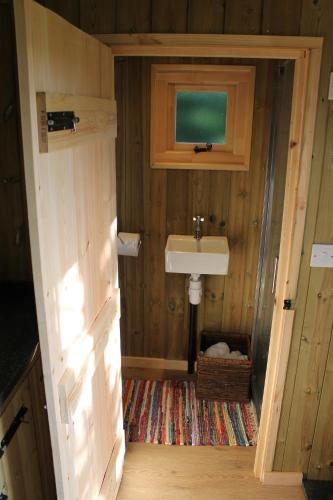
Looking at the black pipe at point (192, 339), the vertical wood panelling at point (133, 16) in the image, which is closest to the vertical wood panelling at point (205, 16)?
the vertical wood panelling at point (133, 16)

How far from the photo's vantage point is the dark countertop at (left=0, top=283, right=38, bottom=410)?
144 cm

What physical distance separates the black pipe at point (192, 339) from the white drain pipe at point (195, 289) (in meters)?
0.07

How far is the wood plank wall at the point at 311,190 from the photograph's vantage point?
1.61m

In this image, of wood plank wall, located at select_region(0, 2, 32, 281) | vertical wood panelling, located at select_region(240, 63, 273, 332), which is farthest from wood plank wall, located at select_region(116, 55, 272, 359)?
wood plank wall, located at select_region(0, 2, 32, 281)

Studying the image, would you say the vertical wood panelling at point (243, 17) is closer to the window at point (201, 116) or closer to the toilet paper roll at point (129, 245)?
the window at point (201, 116)

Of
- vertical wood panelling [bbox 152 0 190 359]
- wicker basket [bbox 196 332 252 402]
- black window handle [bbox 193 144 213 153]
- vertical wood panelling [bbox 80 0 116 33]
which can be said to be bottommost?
wicker basket [bbox 196 332 252 402]

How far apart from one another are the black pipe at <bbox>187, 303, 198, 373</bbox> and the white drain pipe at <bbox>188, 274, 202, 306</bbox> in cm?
7

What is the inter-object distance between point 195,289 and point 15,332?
1341mm

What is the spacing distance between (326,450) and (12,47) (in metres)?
2.46

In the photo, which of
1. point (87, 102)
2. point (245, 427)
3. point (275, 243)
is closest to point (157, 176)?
point (275, 243)

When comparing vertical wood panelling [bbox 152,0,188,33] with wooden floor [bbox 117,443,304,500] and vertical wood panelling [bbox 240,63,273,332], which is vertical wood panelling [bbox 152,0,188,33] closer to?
vertical wood panelling [bbox 240,63,273,332]

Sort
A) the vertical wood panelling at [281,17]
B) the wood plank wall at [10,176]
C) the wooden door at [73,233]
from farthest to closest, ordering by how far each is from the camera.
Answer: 1. the wood plank wall at [10,176]
2. the vertical wood panelling at [281,17]
3. the wooden door at [73,233]

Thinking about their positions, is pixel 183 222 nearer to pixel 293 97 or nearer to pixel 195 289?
pixel 195 289

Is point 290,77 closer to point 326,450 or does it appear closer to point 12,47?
point 12,47
